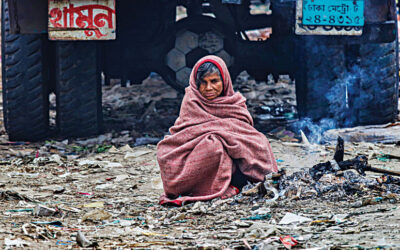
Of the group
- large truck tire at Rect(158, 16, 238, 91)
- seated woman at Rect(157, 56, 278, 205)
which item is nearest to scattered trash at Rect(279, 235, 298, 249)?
seated woman at Rect(157, 56, 278, 205)

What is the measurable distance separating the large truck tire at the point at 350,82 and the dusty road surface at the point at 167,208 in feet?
2.06

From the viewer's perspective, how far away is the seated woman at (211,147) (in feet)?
13.6

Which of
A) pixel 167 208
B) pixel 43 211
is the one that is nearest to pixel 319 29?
pixel 167 208

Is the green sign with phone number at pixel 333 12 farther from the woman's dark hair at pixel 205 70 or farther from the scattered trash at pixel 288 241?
the scattered trash at pixel 288 241

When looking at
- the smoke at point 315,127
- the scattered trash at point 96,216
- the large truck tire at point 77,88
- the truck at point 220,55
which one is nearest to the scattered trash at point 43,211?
the scattered trash at point 96,216

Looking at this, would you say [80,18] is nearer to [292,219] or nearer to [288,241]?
[292,219]

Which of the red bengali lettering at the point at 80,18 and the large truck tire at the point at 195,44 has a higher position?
the red bengali lettering at the point at 80,18

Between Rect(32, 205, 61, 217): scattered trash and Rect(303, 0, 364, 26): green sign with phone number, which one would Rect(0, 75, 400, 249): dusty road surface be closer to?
Rect(32, 205, 61, 217): scattered trash

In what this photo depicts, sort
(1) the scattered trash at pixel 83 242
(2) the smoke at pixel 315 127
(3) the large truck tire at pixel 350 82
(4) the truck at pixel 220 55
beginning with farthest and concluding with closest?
(2) the smoke at pixel 315 127
(3) the large truck tire at pixel 350 82
(4) the truck at pixel 220 55
(1) the scattered trash at pixel 83 242

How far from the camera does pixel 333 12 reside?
5941 millimetres

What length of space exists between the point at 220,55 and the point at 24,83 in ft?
6.77

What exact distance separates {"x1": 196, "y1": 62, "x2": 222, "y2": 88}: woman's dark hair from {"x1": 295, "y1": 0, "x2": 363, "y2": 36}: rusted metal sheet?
1.88m

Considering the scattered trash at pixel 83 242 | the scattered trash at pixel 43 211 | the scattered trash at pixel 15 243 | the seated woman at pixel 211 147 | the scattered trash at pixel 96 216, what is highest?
the seated woman at pixel 211 147

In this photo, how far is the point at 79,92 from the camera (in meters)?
6.47
